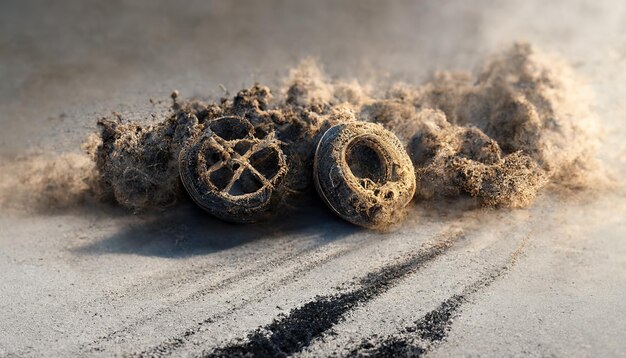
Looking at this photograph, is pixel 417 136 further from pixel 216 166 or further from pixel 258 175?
pixel 216 166

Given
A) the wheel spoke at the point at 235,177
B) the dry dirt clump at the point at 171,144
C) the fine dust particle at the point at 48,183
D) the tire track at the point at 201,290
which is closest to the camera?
the tire track at the point at 201,290

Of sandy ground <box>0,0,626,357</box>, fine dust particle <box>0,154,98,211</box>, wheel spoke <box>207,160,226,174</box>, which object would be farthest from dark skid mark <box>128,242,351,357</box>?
fine dust particle <box>0,154,98,211</box>

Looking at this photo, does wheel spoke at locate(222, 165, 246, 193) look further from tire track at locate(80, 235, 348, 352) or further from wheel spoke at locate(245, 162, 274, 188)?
tire track at locate(80, 235, 348, 352)

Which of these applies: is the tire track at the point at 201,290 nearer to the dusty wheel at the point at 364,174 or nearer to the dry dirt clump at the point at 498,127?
the dusty wheel at the point at 364,174

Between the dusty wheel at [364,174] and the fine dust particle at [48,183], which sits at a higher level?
the dusty wheel at [364,174]

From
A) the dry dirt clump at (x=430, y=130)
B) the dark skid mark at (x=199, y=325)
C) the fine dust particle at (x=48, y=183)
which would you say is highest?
the dry dirt clump at (x=430, y=130)

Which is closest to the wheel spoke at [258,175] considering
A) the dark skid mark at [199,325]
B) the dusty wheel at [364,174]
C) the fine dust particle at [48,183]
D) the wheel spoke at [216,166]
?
the wheel spoke at [216,166]
